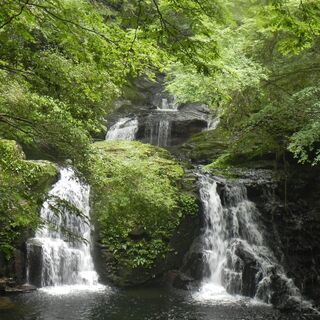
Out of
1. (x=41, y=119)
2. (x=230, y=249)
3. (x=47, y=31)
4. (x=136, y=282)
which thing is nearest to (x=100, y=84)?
(x=41, y=119)

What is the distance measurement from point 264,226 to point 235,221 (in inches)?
45.9

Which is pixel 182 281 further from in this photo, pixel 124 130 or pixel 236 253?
pixel 124 130

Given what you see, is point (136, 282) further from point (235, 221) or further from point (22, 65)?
point (22, 65)

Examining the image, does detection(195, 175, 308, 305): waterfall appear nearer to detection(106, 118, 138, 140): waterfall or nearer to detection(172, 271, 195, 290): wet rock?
detection(172, 271, 195, 290): wet rock

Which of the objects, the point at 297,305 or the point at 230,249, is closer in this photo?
the point at 297,305

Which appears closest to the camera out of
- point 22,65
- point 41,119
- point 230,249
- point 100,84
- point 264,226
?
point 22,65

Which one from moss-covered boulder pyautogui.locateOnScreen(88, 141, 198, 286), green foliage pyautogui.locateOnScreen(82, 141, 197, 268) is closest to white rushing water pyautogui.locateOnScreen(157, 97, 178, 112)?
green foliage pyautogui.locateOnScreen(82, 141, 197, 268)

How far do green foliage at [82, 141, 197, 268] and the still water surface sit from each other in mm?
1719

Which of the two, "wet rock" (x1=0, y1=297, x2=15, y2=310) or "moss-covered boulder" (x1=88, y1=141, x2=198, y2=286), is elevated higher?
"moss-covered boulder" (x1=88, y1=141, x2=198, y2=286)

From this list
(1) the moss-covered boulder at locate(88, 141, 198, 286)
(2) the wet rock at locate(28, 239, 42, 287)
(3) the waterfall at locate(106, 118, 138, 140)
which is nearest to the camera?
(2) the wet rock at locate(28, 239, 42, 287)

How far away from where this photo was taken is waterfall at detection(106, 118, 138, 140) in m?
23.4

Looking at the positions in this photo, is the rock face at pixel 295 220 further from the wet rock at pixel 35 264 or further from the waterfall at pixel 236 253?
the wet rock at pixel 35 264

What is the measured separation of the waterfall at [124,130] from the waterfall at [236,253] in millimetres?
8273

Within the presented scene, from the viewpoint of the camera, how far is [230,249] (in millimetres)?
14180
